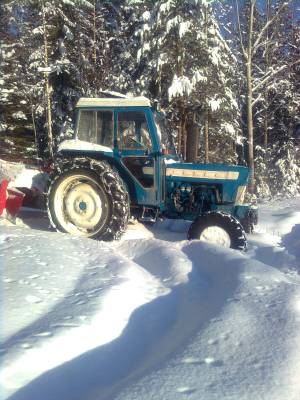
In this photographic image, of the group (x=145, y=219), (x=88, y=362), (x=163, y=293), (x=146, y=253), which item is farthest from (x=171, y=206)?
(x=88, y=362)

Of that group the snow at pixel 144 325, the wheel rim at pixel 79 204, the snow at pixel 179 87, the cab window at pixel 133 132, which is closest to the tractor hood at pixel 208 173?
the cab window at pixel 133 132

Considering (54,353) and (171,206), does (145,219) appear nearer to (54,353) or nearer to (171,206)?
(171,206)

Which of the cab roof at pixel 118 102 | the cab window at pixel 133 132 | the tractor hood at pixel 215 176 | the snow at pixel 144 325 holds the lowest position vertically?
the snow at pixel 144 325

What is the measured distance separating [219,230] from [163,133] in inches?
74.1

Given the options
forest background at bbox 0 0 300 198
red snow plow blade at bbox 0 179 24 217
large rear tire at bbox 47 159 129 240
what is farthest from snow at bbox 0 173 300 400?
forest background at bbox 0 0 300 198

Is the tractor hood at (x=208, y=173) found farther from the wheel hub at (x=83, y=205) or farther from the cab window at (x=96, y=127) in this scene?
the wheel hub at (x=83, y=205)

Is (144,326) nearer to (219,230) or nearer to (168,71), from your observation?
(219,230)

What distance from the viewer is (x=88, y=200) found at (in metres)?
6.55

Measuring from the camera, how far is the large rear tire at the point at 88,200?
6.21 metres

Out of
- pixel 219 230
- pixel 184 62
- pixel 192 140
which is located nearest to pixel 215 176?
pixel 219 230

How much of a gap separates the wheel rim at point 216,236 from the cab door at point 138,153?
99cm

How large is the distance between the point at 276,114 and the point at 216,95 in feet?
33.7

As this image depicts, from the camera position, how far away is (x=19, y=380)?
7.30 ft

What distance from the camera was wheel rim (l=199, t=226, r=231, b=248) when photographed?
19.5 ft
